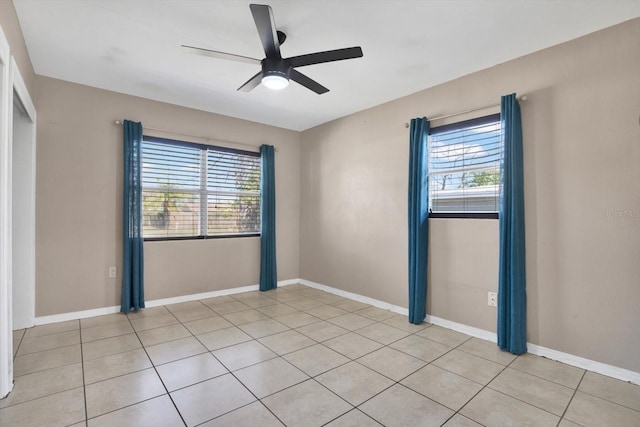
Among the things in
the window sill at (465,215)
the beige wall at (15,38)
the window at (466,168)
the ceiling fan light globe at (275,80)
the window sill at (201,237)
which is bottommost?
the window sill at (201,237)

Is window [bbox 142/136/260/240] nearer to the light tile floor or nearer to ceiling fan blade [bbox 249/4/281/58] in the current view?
the light tile floor

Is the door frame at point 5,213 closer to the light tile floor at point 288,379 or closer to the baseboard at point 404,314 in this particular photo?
the light tile floor at point 288,379

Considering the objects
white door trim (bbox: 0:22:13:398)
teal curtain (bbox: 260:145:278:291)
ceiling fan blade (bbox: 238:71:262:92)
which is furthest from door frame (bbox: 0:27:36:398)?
teal curtain (bbox: 260:145:278:291)

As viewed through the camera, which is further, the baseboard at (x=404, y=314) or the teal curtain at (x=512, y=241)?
the teal curtain at (x=512, y=241)

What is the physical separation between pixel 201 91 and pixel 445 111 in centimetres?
282

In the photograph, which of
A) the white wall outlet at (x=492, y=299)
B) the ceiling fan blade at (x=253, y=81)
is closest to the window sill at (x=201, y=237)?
the ceiling fan blade at (x=253, y=81)

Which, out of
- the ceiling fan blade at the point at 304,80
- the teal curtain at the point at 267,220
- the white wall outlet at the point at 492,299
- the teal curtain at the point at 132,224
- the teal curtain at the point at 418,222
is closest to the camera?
the ceiling fan blade at the point at 304,80

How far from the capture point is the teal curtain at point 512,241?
2.71 m

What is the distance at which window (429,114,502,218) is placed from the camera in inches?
121

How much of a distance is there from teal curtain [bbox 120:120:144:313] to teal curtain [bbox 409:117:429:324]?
321 centimetres

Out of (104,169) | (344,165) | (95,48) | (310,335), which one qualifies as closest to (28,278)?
(104,169)

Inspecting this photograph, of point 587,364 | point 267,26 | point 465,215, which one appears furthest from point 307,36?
point 587,364

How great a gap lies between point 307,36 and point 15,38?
7.23 feet

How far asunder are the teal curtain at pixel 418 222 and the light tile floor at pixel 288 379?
0.91ft
